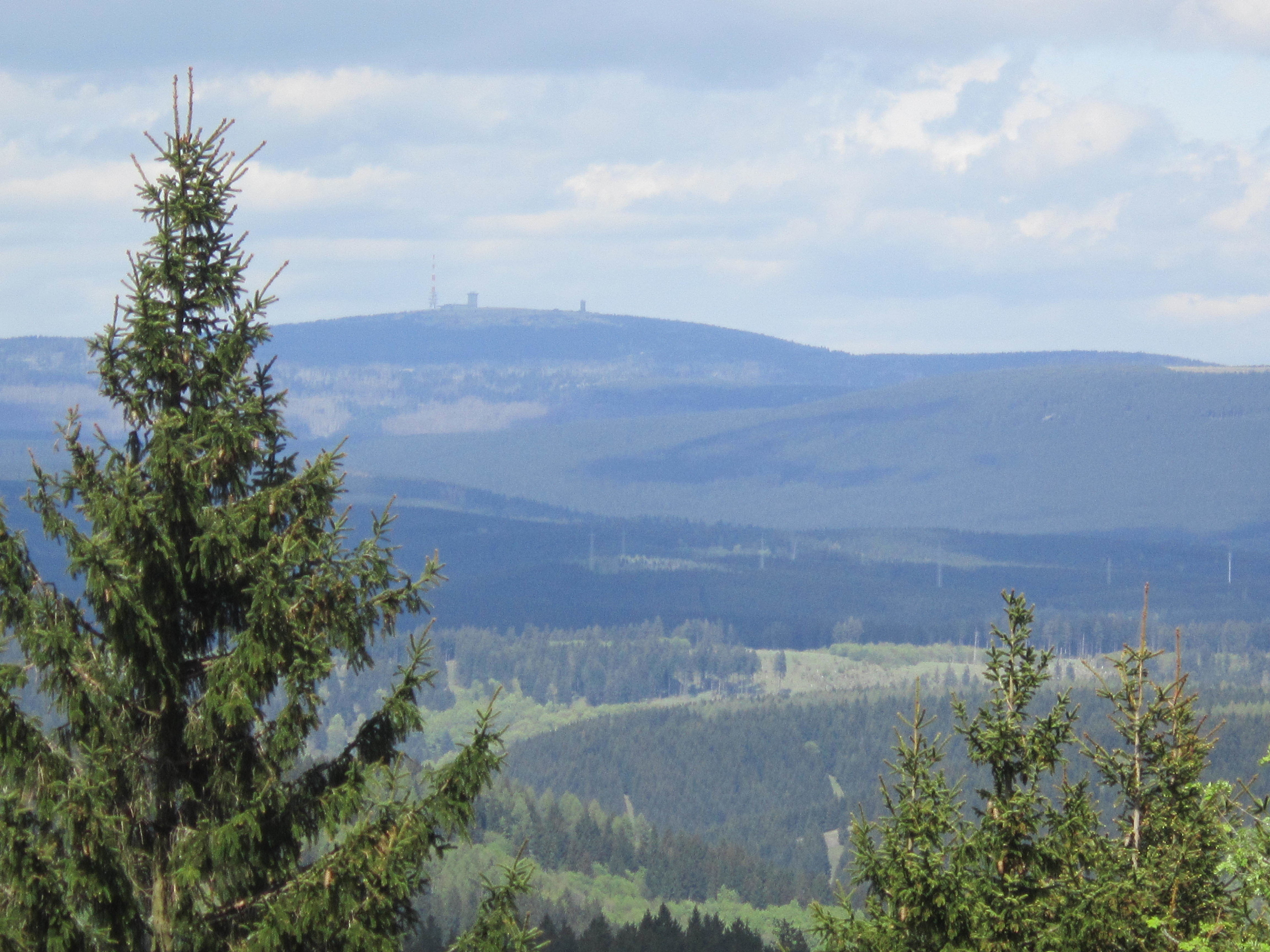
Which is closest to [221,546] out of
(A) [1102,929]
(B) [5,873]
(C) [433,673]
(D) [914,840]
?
(C) [433,673]

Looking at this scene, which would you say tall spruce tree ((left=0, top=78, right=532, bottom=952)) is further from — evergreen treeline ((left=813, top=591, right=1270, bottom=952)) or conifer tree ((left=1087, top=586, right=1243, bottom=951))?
conifer tree ((left=1087, top=586, right=1243, bottom=951))

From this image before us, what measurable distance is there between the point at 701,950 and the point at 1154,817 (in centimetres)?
12057

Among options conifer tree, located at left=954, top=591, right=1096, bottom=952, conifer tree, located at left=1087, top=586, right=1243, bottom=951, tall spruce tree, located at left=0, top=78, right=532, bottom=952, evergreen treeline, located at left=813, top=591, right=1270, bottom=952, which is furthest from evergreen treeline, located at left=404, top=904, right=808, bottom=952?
tall spruce tree, located at left=0, top=78, right=532, bottom=952

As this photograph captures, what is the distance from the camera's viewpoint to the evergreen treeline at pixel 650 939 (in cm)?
13938

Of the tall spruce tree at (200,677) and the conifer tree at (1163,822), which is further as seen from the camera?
the conifer tree at (1163,822)

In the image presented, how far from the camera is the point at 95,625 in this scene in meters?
21.5

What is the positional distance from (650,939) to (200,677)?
12696 cm

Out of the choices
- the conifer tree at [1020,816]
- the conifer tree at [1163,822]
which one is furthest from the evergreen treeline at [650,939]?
the conifer tree at [1020,816]

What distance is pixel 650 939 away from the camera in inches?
5605

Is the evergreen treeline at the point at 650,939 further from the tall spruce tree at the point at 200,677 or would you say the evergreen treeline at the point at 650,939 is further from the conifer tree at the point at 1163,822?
the tall spruce tree at the point at 200,677

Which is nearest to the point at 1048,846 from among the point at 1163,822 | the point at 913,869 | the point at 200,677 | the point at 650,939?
the point at 913,869

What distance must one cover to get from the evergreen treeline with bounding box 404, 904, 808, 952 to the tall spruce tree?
115915 millimetres

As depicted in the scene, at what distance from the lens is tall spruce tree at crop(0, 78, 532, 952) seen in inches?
773

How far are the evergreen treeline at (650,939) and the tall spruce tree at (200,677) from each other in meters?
116
